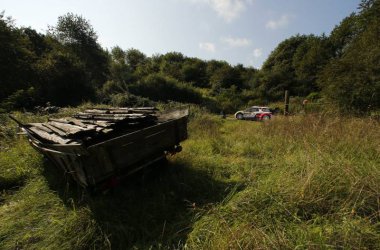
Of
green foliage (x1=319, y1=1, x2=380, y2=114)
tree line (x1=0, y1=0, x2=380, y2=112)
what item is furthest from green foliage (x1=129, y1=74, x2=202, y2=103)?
green foliage (x1=319, y1=1, x2=380, y2=114)

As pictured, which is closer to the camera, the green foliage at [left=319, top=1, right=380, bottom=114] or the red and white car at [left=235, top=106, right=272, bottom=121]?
the green foliage at [left=319, top=1, right=380, bottom=114]

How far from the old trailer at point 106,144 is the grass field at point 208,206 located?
50 centimetres

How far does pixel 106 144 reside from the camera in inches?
126

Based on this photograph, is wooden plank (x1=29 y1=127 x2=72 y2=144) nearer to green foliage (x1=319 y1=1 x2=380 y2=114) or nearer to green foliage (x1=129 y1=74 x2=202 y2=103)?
green foliage (x1=319 y1=1 x2=380 y2=114)

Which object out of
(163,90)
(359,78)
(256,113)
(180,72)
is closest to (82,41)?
(163,90)

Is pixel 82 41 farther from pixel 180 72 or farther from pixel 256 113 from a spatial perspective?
pixel 256 113

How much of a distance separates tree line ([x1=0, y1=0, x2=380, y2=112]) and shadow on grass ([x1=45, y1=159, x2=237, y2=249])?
6.57 m

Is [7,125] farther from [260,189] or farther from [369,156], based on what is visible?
[369,156]

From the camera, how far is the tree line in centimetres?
1202

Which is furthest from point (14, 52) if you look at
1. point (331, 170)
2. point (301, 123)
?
point (331, 170)

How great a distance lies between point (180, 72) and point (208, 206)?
1694 inches

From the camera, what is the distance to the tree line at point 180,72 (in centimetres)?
1202

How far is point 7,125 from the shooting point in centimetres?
788

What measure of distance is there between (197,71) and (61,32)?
24368mm
